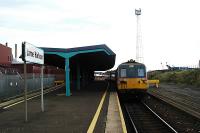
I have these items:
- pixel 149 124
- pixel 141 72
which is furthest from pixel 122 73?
pixel 149 124

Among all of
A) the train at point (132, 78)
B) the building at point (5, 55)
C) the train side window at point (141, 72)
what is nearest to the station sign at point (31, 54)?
the train at point (132, 78)

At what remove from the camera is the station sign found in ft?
44.7

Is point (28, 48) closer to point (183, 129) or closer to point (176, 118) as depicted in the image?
point (183, 129)

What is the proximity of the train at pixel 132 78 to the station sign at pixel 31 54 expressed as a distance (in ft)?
39.0

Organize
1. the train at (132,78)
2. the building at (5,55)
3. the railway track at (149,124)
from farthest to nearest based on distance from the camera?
the building at (5,55) < the train at (132,78) < the railway track at (149,124)

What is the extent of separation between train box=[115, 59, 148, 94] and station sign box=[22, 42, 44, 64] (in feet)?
39.0

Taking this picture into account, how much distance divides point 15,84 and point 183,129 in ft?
56.4

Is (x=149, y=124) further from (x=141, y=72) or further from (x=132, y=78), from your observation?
(x=141, y=72)

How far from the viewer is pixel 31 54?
48.5 ft

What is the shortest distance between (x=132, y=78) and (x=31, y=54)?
1442 cm

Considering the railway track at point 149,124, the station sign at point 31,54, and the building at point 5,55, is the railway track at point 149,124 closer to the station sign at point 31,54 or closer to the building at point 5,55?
the station sign at point 31,54

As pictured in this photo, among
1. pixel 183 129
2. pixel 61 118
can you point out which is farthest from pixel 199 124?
pixel 61 118

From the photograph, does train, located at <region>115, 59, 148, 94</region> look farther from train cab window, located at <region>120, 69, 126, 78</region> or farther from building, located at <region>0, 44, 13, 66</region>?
building, located at <region>0, 44, 13, 66</region>

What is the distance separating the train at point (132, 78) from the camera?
92.5ft
